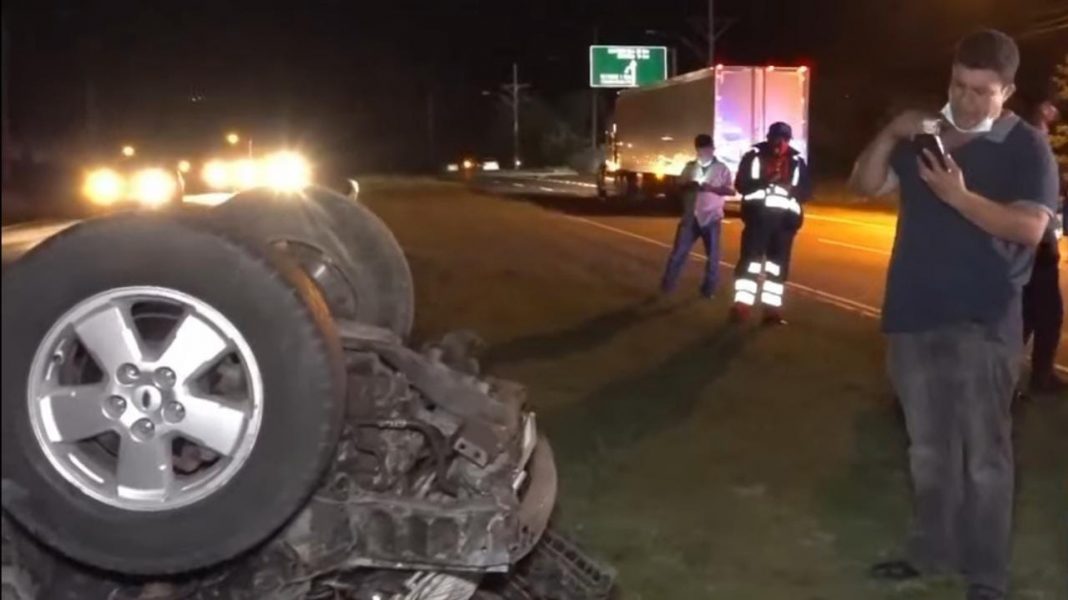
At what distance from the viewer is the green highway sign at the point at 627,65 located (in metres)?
73.1

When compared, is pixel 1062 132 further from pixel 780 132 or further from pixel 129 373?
pixel 129 373

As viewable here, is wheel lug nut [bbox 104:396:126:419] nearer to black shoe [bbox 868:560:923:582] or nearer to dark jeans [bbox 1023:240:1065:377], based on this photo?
black shoe [bbox 868:560:923:582]

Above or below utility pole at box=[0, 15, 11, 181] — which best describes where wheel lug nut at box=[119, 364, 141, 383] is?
below

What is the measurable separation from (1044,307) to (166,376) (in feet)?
24.8

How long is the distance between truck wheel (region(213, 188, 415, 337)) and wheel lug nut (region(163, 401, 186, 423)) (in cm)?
132

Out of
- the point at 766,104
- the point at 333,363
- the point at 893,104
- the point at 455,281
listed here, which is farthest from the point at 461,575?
the point at 893,104

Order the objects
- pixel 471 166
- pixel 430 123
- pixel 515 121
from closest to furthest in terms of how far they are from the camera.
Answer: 1. pixel 471 166
2. pixel 515 121
3. pixel 430 123

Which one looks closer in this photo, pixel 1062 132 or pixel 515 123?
pixel 1062 132

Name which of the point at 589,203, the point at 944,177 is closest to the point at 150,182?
the point at 944,177

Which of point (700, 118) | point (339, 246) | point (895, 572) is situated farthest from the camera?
point (700, 118)

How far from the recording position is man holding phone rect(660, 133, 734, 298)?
51.3 feet

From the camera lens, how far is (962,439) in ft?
19.5

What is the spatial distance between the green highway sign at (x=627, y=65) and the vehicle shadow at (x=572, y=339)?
59096 millimetres

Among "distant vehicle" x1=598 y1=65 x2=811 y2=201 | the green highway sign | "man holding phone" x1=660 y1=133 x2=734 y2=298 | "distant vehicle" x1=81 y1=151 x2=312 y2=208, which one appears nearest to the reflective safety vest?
"man holding phone" x1=660 y1=133 x2=734 y2=298
